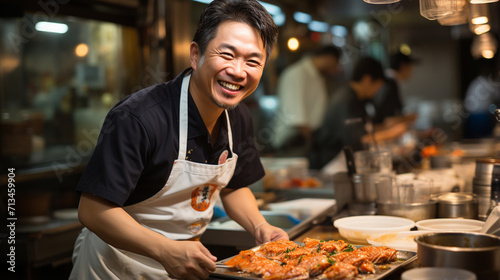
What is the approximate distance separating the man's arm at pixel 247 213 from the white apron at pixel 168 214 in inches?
8.4

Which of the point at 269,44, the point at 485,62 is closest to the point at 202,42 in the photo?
the point at 269,44

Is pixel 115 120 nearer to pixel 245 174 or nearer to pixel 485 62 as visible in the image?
pixel 245 174

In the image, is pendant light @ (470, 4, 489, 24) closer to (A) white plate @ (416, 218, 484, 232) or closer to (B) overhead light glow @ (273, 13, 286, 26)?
(A) white plate @ (416, 218, 484, 232)

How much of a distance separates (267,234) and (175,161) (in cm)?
48

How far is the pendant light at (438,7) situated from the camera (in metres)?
2.02

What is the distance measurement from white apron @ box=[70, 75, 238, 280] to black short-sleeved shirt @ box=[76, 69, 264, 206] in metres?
0.03

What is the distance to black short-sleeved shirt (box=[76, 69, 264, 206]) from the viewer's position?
1.64 metres

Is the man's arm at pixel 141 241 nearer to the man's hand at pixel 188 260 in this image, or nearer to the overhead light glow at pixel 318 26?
the man's hand at pixel 188 260

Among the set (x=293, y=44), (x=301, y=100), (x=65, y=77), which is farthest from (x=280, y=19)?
(x=65, y=77)

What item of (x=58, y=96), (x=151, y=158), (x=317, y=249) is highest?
(x=58, y=96)

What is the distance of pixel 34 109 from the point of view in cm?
367

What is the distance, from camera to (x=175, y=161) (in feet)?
6.11

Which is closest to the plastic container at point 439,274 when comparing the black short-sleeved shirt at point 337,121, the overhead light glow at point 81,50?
the overhead light glow at point 81,50

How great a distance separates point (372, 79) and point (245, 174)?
3.17 metres
